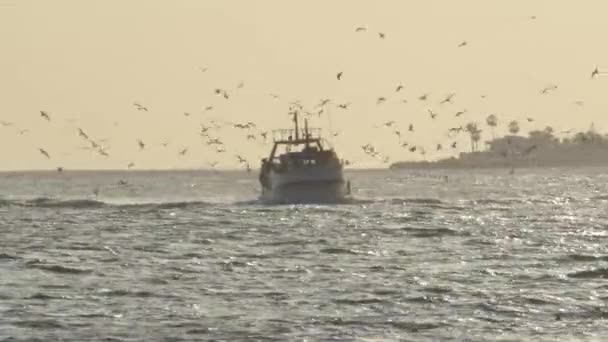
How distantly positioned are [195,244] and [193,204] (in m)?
49.8

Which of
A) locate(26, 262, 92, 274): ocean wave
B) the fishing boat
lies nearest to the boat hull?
the fishing boat

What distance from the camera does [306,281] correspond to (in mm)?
43688

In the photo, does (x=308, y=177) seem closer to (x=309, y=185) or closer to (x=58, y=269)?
(x=309, y=185)

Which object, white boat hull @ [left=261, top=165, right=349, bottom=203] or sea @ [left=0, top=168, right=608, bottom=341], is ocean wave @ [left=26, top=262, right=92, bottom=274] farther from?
white boat hull @ [left=261, top=165, right=349, bottom=203]

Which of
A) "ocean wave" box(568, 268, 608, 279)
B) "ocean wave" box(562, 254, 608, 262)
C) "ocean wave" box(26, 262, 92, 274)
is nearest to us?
"ocean wave" box(568, 268, 608, 279)

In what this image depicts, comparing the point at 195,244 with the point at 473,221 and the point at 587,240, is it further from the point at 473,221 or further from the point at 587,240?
the point at 473,221

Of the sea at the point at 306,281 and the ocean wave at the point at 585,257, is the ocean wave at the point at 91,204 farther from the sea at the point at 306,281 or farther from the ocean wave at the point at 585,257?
the ocean wave at the point at 585,257

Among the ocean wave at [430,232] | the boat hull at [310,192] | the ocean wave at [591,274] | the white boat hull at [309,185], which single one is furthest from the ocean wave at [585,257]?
the boat hull at [310,192]

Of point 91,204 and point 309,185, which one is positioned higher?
point 309,185

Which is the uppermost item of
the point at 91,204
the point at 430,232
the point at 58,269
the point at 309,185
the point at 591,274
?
the point at 309,185

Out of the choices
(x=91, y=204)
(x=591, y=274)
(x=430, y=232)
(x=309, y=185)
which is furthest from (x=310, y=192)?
(x=591, y=274)

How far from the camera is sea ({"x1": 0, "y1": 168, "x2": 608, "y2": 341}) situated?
34250 mm

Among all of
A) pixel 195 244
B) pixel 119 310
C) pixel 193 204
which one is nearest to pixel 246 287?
pixel 119 310

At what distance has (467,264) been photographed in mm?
49344
